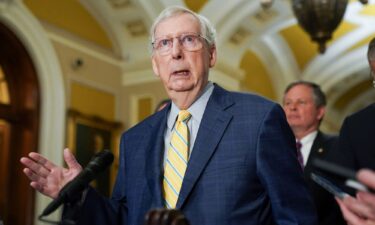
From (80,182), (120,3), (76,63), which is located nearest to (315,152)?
(80,182)

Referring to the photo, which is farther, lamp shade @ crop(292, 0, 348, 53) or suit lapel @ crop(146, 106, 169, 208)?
lamp shade @ crop(292, 0, 348, 53)

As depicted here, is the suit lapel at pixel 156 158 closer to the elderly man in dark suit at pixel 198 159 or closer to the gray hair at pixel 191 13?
the elderly man in dark suit at pixel 198 159

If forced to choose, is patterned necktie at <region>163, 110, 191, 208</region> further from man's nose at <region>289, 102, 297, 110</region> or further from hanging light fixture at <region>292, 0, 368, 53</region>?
hanging light fixture at <region>292, 0, 368, 53</region>

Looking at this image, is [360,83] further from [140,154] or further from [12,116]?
[140,154]

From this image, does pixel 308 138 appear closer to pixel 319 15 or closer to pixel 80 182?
pixel 319 15

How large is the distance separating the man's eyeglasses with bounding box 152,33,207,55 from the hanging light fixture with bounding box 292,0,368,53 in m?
3.42

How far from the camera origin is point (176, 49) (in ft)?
7.72

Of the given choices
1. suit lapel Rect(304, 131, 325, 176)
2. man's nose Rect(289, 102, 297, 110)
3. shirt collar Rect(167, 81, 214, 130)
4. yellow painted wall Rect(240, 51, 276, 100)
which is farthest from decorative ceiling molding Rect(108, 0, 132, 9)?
shirt collar Rect(167, 81, 214, 130)

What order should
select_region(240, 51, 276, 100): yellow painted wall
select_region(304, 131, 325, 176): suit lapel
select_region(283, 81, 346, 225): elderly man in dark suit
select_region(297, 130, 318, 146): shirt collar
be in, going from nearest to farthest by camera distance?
select_region(304, 131, 325, 176): suit lapel, select_region(283, 81, 346, 225): elderly man in dark suit, select_region(297, 130, 318, 146): shirt collar, select_region(240, 51, 276, 100): yellow painted wall

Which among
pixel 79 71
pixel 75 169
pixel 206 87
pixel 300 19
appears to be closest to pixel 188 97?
pixel 206 87

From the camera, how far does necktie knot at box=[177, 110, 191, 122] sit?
93.1 inches

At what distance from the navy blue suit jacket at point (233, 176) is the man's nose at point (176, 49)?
0.67 ft

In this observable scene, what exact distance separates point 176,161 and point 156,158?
0.08 metres

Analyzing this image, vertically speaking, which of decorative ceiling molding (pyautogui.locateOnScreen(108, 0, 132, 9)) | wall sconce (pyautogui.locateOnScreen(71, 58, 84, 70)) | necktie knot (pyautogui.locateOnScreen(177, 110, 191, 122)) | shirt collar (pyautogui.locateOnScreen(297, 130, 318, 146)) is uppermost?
decorative ceiling molding (pyautogui.locateOnScreen(108, 0, 132, 9))
